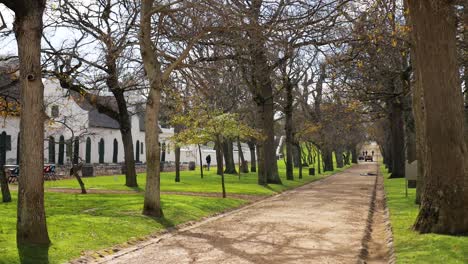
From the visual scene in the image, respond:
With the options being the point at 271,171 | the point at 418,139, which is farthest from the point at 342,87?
the point at 418,139

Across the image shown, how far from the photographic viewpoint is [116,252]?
9914mm

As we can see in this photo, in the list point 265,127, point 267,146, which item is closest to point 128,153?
point 267,146

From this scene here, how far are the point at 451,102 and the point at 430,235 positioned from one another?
8.84 ft

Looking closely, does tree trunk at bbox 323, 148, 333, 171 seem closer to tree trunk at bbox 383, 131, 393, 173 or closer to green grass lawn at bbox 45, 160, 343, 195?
tree trunk at bbox 383, 131, 393, 173

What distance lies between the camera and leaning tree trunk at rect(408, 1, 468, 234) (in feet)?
34.1

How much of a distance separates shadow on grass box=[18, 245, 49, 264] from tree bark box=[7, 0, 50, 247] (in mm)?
200

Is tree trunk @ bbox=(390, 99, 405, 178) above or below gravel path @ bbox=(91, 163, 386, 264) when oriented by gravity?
above

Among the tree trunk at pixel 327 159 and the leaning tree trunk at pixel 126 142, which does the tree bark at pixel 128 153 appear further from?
the tree trunk at pixel 327 159

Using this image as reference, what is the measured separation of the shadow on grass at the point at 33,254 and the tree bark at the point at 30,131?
0.66ft

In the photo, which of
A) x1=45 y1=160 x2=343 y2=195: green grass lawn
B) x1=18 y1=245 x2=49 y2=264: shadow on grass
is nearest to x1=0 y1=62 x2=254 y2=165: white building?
x1=45 y1=160 x2=343 y2=195: green grass lawn

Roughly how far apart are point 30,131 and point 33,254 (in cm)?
212

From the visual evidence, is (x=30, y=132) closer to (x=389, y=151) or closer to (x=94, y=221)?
(x=94, y=221)

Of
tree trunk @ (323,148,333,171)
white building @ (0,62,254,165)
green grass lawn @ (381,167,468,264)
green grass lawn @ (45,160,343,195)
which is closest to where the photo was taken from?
green grass lawn @ (381,167,468,264)

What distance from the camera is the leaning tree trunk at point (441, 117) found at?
1041 centimetres
